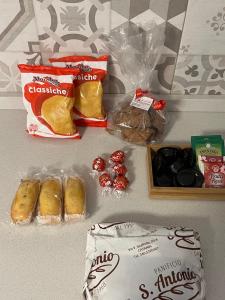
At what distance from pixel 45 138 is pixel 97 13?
381 millimetres

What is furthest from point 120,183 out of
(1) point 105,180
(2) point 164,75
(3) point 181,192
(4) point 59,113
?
(2) point 164,75

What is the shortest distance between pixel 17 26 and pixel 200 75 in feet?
1.77

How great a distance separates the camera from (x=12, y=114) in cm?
102

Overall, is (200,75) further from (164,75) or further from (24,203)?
(24,203)

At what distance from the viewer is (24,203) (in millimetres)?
750

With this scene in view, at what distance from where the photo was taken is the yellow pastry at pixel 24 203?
2.43 ft

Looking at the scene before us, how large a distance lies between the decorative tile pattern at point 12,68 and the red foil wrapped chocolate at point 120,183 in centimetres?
42

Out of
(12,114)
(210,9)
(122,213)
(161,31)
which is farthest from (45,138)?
(210,9)

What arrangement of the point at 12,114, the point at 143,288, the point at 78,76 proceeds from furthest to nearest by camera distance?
the point at 12,114
the point at 78,76
the point at 143,288

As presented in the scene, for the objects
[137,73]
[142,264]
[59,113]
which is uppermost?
[137,73]

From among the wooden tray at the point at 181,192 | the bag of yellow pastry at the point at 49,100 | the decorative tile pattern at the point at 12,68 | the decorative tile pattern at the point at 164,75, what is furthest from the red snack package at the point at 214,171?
the decorative tile pattern at the point at 12,68

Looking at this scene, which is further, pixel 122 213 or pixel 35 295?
pixel 122 213

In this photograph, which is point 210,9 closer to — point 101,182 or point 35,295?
point 101,182

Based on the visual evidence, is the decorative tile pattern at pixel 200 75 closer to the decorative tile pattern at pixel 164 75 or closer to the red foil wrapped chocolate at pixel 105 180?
the decorative tile pattern at pixel 164 75
